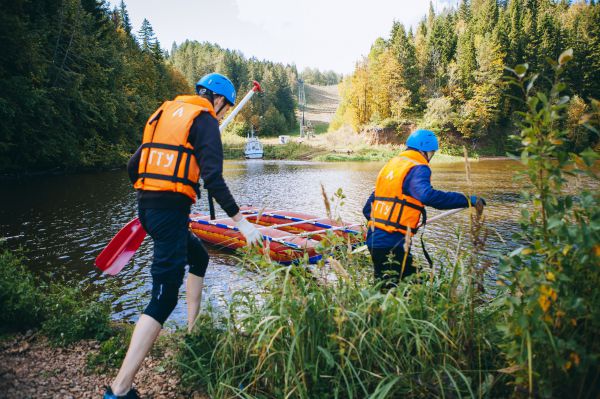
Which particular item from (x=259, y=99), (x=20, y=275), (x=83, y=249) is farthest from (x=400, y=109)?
(x=20, y=275)

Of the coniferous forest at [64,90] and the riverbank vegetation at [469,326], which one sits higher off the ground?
the coniferous forest at [64,90]

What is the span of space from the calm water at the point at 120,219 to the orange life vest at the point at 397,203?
0.67m

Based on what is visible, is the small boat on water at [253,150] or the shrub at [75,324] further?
the small boat on water at [253,150]

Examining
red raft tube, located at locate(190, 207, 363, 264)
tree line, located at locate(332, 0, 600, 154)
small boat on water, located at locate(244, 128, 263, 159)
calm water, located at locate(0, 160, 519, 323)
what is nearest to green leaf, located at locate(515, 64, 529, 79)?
calm water, located at locate(0, 160, 519, 323)

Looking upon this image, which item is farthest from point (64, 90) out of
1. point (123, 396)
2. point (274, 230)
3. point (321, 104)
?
point (321, 104)

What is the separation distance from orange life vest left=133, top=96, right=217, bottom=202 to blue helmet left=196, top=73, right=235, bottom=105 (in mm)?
400

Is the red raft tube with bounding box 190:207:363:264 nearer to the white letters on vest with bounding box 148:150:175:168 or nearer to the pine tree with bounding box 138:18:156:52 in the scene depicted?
the white letters on vest with bounding box 148:150:175:168

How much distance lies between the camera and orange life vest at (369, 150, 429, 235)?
3959 mm

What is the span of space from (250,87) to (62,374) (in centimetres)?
8629

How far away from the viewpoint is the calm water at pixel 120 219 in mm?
7503

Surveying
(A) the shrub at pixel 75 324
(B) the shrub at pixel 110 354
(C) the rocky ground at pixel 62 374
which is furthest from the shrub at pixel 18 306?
(B) the shrub at pixel 110 354

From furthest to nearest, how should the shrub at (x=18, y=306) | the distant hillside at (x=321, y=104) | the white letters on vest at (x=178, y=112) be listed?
the distant hillside at (x=321, y=104), the shrub at (x=18, y=306), the white letters on vest at (x=178, y=112)

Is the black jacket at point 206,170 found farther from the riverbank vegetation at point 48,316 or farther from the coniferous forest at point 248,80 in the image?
the coniferous forest at point 248,80

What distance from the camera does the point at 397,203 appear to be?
13.0 ft
